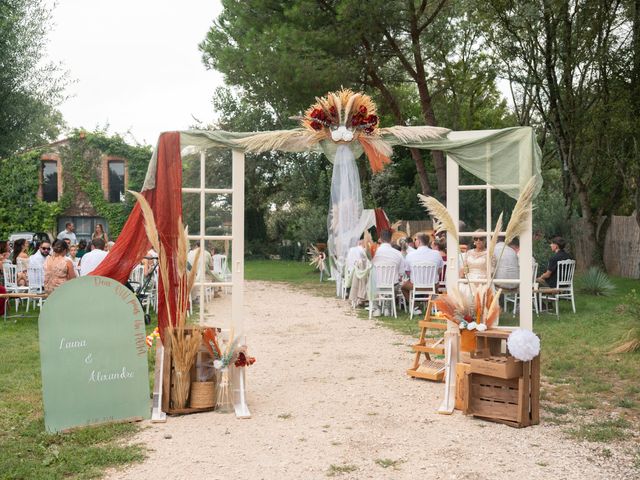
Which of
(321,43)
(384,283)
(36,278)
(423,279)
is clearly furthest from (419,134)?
(321,43)

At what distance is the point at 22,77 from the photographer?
11.5 m

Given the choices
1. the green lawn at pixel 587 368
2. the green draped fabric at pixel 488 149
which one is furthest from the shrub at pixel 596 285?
the green draped fabric at pixel 488 149

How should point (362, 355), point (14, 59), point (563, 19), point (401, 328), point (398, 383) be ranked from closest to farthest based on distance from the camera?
point (398, 383) < point (362, 355) < point (401, 328) < point (14, 59) < point (563, 19)

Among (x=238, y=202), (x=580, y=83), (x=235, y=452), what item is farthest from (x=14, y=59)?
(x=580, y=83)

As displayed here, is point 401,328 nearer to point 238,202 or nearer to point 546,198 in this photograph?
point 238,202

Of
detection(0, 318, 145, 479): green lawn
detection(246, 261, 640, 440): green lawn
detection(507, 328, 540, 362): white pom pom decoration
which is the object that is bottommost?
detection(0, 318, 145, 479): green lawn

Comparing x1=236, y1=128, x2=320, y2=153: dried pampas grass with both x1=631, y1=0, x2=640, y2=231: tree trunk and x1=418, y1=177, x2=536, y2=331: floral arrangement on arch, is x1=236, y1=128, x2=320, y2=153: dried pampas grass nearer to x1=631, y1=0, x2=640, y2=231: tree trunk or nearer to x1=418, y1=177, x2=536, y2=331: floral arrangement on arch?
x1=418, y1=177, x2=536, y2=331: floral arrangement on arch

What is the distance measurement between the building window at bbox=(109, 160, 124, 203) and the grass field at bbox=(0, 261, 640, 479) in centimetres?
1977

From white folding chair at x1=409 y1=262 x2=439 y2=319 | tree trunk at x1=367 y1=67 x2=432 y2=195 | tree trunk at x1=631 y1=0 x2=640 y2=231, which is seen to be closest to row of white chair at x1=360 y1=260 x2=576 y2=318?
white folding chair at x1=409 y1=262 x2=439 y2=319

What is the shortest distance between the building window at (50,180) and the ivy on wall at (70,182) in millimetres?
424

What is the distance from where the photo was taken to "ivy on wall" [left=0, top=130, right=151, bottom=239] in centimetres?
2708

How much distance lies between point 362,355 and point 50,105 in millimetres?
8677

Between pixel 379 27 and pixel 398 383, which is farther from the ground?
pixel 379 27

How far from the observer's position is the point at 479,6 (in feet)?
51.0
